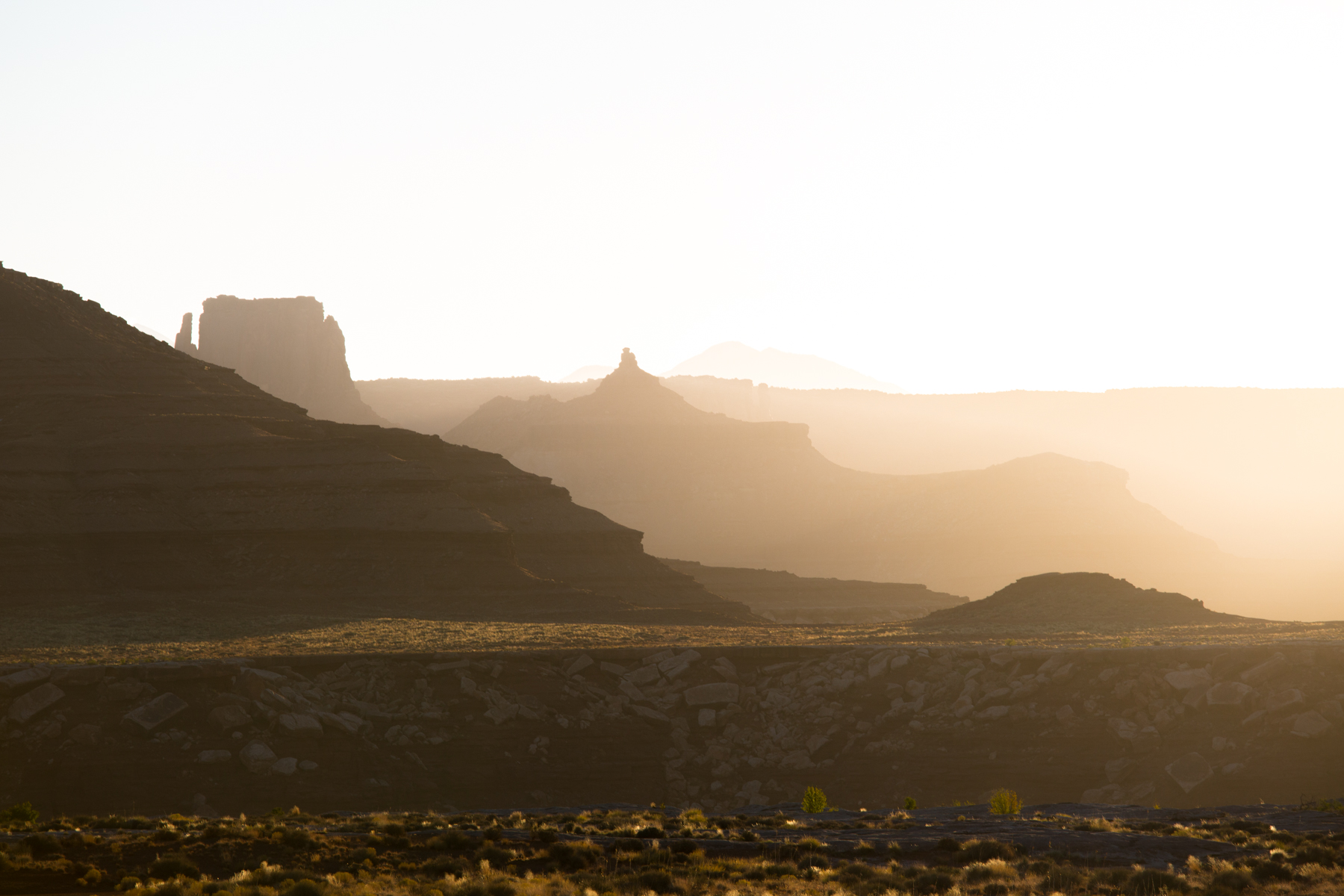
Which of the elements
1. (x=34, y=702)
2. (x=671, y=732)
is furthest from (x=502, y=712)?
(x=34, y=702)

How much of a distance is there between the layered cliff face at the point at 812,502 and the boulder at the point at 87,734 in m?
96.8

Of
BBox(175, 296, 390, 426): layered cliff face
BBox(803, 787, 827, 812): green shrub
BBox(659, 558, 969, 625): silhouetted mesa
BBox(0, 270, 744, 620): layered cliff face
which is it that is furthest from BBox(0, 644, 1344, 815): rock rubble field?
BBox(175, 296, 390, 426): layered cliff face

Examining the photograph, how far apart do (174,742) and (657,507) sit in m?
113

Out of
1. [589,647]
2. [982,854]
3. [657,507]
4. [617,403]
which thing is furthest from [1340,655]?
[617,403]

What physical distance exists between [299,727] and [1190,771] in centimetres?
2338

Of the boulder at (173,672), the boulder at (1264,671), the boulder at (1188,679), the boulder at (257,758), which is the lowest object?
the boulder at (257,758)

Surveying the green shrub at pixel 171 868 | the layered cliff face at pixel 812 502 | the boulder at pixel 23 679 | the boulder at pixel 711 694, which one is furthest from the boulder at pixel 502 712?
the layered cliff face at pixel 812 502

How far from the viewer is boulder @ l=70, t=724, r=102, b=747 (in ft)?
98.7

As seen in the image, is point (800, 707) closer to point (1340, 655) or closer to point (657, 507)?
point (1340, 655)

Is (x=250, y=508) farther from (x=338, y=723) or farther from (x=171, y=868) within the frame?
(x=171, y=868)

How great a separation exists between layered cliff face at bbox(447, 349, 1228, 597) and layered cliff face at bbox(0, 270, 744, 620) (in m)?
58.4

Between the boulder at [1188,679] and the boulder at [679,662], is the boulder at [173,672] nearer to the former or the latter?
the boulder at [679,662]

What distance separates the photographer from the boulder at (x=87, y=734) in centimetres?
3009

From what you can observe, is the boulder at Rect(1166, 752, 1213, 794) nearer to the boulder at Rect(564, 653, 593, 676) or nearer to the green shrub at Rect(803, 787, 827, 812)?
the green shrub at Rect(803, 787, 827, 812)
